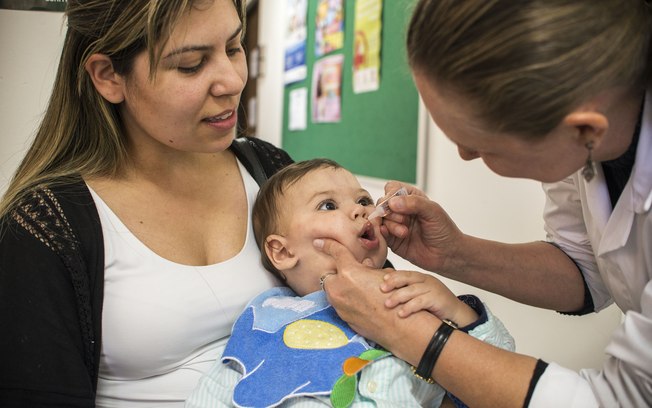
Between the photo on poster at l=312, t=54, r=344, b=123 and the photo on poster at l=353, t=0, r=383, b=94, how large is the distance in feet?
0.71

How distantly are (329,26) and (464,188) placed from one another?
1456 millimetres

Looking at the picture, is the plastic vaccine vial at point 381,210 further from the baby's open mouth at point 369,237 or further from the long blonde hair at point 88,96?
the long blonde hair at point 88,96

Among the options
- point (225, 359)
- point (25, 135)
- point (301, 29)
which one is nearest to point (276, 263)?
point (225, 359)

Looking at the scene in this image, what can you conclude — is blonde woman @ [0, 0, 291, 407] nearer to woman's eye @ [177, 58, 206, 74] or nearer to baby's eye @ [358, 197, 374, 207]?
woman's eye @ [177, 58, 206, 74]

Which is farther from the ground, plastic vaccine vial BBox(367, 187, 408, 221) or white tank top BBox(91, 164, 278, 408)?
plastic vaccine vial BBox(367, 187, 408, 221)

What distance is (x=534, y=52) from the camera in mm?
785

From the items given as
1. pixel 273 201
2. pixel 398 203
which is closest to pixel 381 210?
pixel 398 203

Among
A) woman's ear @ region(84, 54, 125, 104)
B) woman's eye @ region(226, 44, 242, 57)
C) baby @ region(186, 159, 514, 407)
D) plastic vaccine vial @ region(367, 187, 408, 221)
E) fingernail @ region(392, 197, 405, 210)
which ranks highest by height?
woman's eye @ region(226, 44, 242, 57)

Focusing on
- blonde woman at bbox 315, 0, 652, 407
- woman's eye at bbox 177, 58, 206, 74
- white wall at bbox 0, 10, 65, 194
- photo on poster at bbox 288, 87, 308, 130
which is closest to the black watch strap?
blonde woman at bbox 315, 0, 652, 407

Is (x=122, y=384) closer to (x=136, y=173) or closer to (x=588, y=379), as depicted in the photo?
(x=136, y=173)

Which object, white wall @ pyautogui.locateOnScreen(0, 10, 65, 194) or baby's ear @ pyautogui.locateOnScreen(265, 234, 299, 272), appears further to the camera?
baby's ear @ pyautogui.locateOnScreen(265, 234, 299, 272)

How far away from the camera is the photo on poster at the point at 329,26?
2.98 m

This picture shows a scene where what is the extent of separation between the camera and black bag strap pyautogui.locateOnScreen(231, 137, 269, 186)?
4.90 feet

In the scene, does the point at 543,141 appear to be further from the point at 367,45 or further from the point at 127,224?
the point at 367,45
